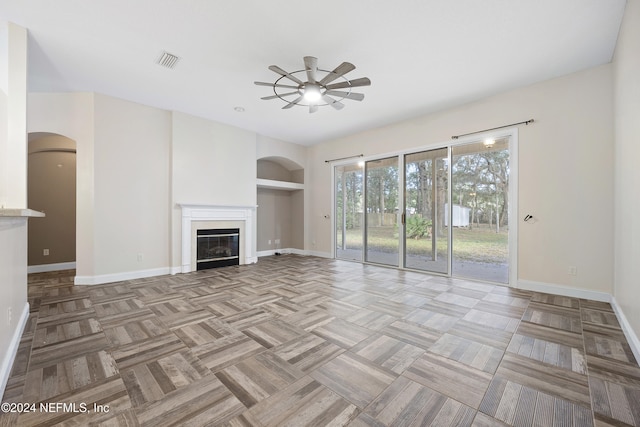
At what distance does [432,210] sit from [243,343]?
13.6ft

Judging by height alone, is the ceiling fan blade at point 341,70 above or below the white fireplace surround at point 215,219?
above

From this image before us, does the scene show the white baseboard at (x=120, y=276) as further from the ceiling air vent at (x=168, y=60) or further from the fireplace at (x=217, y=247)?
the ceiling air vent at (x=168, y=60)

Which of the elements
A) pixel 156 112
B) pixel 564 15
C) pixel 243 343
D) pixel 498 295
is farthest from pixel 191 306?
pixel 564 15

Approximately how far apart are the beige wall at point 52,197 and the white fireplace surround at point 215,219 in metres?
2.46

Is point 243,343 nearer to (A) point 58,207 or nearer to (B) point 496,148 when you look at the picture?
(B) point 496,148

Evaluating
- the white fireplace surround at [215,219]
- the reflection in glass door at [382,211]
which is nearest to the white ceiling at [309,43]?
the reflection in glass door at [382,211]

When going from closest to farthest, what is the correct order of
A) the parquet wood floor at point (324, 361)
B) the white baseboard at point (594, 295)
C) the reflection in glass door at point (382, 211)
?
the parquet wood floor at point (324, 361), the white baseboard at point (594, 295), the reflection in glass door at point (382, 211)

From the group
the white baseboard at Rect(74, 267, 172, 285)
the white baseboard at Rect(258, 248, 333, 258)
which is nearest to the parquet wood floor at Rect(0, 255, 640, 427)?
the white baseboard at Rect(74, 267, 172, 285)

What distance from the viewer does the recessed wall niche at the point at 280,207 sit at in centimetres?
737

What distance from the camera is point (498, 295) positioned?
3.69 metres

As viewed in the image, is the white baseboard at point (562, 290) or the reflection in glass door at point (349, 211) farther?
the reflection in glass door at point (349, 211)

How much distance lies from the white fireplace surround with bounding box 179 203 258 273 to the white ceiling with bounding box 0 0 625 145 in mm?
2078

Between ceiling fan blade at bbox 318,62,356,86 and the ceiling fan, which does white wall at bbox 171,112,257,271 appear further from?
ceiling fan blade at bbox 318,62,356,86

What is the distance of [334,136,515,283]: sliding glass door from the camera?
4.39 meters
